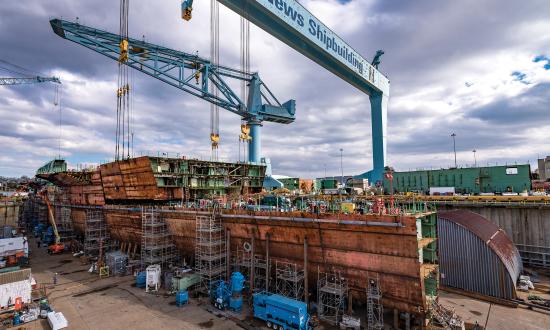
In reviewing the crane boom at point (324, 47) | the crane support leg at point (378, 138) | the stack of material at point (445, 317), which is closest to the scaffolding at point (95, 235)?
the crane boom at point (324, 47)

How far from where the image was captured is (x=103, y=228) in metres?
45.2

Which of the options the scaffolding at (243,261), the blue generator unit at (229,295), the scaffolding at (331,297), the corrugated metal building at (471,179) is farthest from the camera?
the corrugated metal building at (471,179)

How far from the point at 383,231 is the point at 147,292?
2291cm

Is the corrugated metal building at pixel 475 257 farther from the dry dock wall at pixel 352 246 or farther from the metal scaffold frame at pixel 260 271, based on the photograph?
the metal scaffold frame at pixel 260 271

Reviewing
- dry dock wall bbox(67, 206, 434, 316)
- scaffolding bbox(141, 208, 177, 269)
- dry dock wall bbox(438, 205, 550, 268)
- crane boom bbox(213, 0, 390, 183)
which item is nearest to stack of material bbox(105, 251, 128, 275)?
scaffolding bbox(141, 208, 177, 269)

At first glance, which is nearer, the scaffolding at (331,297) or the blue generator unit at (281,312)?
the blue generator unit at (281,312)

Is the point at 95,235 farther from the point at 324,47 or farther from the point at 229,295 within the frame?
the point at 324,47

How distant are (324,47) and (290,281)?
36.4 m

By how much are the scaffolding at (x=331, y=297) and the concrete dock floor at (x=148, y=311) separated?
16.4 ft

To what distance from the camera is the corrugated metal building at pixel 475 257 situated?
23.8 meters

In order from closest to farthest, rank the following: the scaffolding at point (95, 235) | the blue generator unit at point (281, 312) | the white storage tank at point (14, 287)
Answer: the blue generator unit at point (281, 312), the white storage tank at point (14, 287), the scaffolding at point (95, 235)

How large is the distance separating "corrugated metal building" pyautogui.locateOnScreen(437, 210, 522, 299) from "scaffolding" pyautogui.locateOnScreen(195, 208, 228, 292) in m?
22.1

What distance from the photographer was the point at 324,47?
44531 mm

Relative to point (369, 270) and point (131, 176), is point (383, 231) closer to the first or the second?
point (369, 270)
